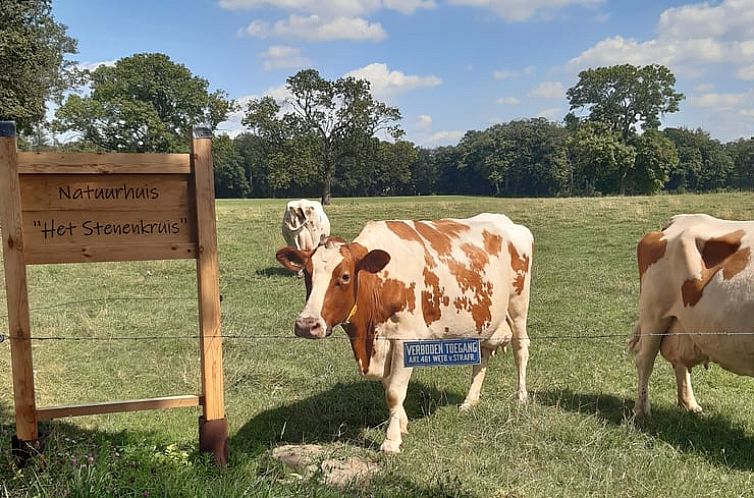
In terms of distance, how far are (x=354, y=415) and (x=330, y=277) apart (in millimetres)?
1765

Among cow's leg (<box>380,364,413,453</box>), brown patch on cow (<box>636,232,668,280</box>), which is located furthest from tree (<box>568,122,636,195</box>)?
cow's leg (<box>380,364,413,453</box>)

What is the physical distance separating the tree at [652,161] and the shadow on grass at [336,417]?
Answer: 5422cm

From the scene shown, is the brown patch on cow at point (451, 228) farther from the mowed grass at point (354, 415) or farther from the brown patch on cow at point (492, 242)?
the mowed grass at point (354, 415)

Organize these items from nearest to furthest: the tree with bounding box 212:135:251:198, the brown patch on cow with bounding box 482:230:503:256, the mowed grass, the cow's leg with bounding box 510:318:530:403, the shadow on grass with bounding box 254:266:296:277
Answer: the mowed grass < the brown patch on cow with bounding box 482:230:503:256 < the cow's leg with bounding box 510:318:530:403 < the shadow on grass with bounding box 254:266:296:277 < the tree with bounding box 212:135:251:198

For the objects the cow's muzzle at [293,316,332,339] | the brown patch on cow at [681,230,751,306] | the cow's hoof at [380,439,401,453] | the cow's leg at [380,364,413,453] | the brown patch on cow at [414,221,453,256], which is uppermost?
the brown patch on cow at [414,221,453,256]

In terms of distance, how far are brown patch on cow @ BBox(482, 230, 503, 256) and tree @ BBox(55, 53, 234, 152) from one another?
48.6 metres

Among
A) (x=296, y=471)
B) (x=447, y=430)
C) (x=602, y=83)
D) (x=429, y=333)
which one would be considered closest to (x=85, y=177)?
(x=296, y=471)

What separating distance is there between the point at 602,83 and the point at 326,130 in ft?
97.1

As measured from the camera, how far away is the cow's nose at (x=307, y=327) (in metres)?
4.28

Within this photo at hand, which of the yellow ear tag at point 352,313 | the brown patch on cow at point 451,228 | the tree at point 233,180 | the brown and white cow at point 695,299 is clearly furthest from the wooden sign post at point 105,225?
the tree at point 233,180

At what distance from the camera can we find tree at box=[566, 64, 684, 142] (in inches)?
2181

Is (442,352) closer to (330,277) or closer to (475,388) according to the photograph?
(330,277)

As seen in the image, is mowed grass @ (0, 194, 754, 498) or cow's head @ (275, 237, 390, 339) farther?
cow's head @ (275, 237, 390, 339)

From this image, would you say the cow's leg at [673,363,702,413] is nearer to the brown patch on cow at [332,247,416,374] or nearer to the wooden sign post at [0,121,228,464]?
the brown patch on cow at [332,247,416,374]
